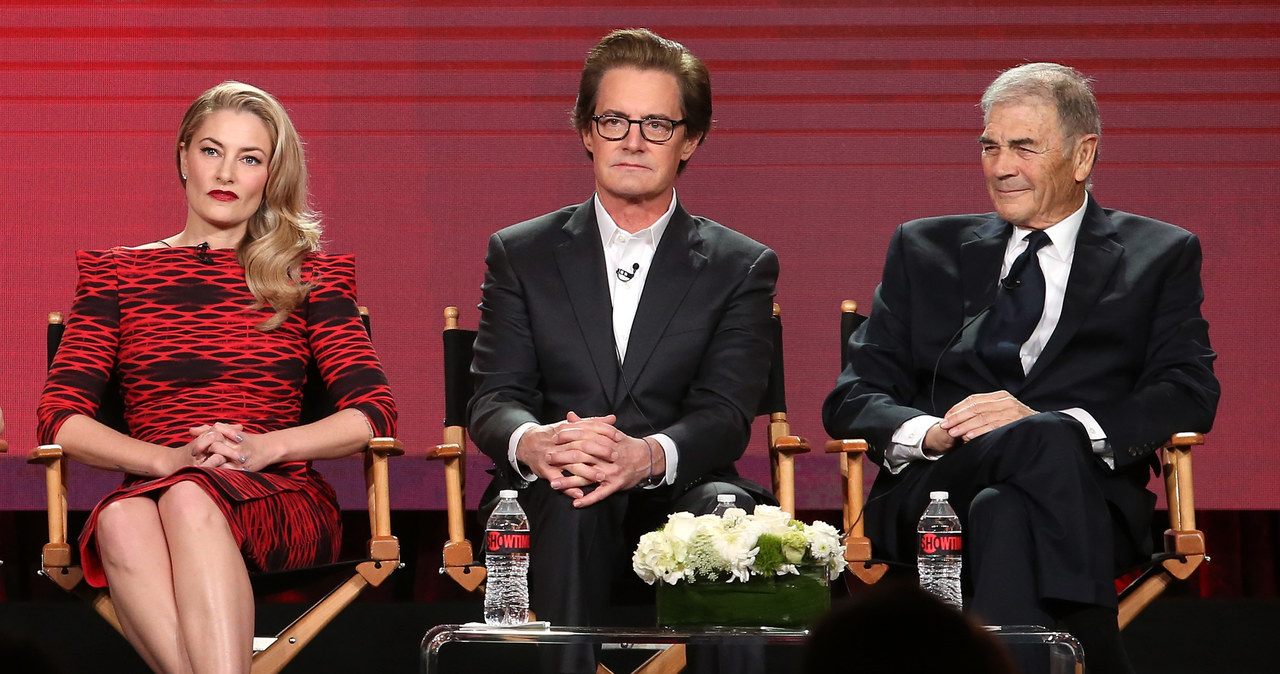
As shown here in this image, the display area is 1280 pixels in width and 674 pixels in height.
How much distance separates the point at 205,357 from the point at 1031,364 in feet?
5.74

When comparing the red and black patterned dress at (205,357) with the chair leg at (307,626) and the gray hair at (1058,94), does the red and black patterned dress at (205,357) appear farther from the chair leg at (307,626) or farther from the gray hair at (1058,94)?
the gray hair at (1058,94)

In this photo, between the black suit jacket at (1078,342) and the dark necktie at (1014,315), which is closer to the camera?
the black suit jacket at (1078,342)

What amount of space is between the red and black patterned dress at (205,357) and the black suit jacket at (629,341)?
0.35 m

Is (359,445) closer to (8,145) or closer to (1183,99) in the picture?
(8,145)

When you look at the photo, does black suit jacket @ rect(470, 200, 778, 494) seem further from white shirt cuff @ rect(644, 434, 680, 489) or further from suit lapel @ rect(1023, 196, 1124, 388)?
suit lapel @ rect(1023, 196, 1124, 388)

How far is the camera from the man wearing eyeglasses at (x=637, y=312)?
2861 mm

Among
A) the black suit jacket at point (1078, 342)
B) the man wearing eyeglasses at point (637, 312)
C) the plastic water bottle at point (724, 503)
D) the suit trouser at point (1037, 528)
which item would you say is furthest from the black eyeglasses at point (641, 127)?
the suit trouser at point (1037, 528)

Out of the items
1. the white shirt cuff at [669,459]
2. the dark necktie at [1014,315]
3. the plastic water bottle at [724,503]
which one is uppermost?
the dark necktie at [1014,315]

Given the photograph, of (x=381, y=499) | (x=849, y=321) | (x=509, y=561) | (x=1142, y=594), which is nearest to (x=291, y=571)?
(x=381, y=499)

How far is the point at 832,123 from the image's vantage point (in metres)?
4.26

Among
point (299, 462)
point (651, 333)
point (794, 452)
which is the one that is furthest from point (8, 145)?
point (794, 452)

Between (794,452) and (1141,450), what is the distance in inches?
27.5

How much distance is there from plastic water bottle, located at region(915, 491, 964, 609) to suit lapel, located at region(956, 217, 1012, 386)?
44 centimetres

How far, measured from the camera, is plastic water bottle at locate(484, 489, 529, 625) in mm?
2654
